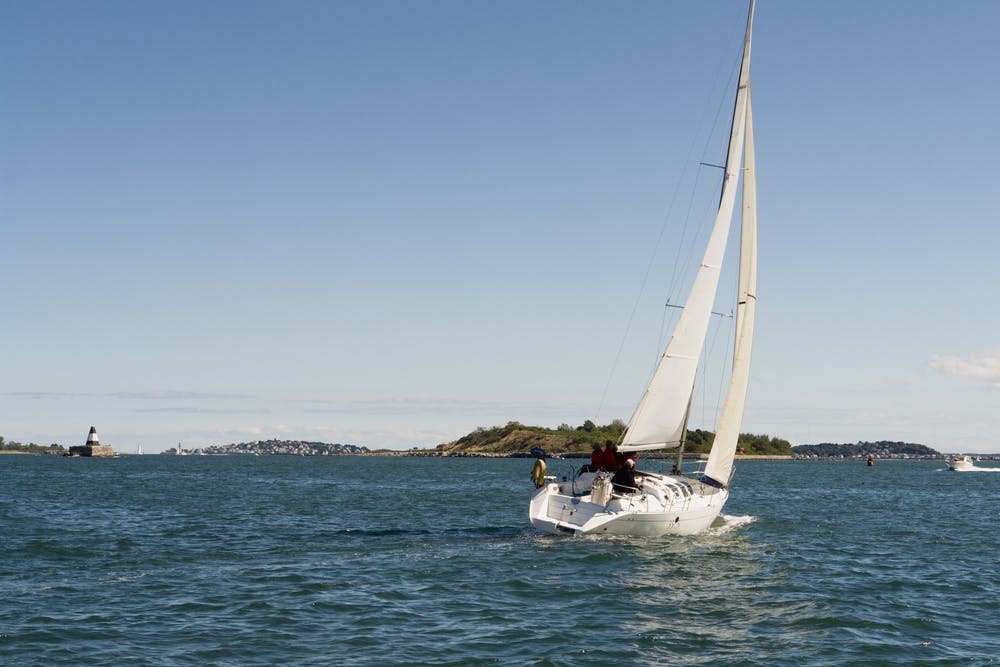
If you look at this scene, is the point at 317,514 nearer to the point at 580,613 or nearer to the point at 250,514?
the point at 250,514

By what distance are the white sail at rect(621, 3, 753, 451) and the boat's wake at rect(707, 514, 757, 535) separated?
403cm

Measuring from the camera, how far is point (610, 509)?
28328mm

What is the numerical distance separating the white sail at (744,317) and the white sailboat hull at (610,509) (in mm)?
5181

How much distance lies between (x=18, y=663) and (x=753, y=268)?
92.0 feet

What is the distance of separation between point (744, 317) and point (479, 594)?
62.3ft

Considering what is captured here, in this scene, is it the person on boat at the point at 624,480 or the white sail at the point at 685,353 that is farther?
the white sail at the point at 685,353

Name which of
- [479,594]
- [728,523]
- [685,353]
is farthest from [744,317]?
[479,594]

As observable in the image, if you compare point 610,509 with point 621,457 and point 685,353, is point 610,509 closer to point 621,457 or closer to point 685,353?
point 621,457

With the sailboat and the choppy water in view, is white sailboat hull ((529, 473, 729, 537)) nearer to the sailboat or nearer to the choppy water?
the sailboat

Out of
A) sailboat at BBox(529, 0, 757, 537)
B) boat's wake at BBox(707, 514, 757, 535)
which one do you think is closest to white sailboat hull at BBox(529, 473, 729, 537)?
sailboat at BBox(529, 0, 757, 537)

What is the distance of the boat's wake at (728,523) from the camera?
111ft

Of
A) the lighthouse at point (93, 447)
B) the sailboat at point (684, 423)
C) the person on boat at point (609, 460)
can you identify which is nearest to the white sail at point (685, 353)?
the sailboat at point (684, 423)

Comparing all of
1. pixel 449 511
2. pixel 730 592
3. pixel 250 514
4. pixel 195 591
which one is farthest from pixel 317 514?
pixel 730 592

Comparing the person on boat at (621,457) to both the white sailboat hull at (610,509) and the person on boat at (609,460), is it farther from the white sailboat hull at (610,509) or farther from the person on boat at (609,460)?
the white sailboat hull at (610,509)
